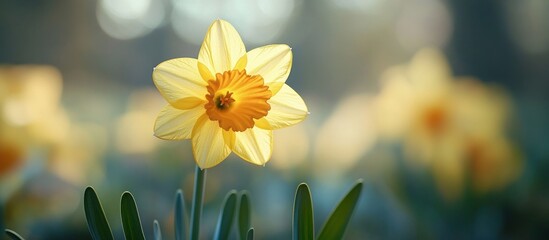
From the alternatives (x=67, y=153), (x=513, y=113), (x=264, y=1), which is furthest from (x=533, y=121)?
(x=67, y=153)

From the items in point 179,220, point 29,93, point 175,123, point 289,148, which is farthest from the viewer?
point 289,148

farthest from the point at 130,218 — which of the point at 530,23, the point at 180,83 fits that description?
the point at 530,23

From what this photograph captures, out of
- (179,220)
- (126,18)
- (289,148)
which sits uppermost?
(126,18)

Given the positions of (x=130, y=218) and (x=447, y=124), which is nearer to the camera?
(x=130, y=218)

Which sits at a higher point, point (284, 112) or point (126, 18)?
point (126, 18)

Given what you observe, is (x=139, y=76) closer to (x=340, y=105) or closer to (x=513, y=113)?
(x=340, y=105)

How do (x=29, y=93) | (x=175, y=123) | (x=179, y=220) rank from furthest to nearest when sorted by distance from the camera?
(x=29, y=93), (x=179, y=220), (x=175, y=123)

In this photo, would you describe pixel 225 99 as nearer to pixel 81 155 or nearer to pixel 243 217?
pixel 243 217
